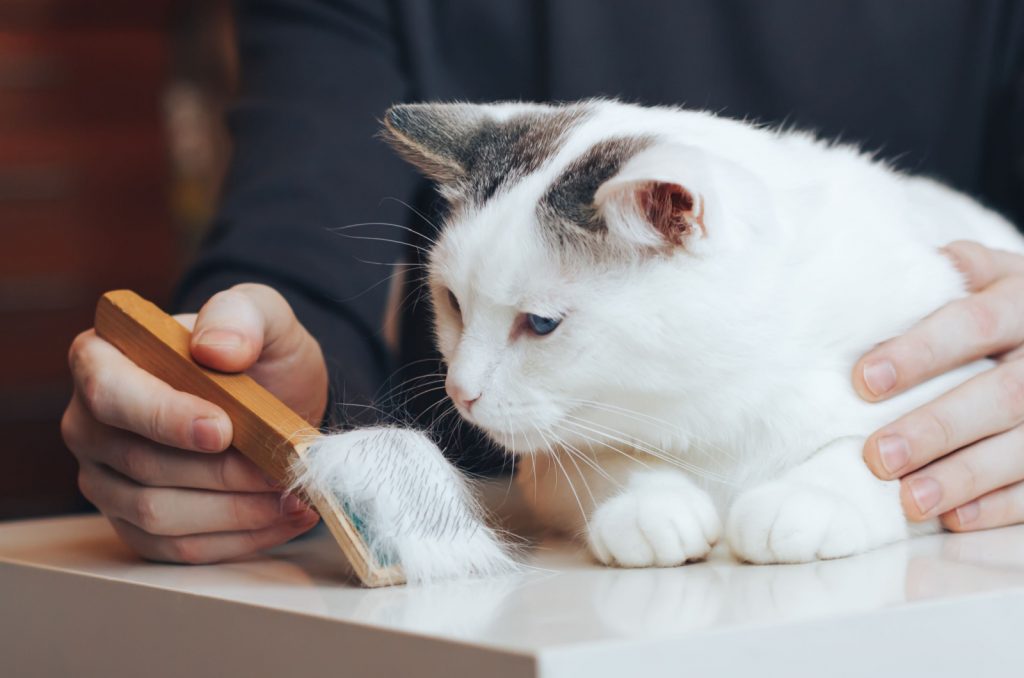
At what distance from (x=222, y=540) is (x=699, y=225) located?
57 centimetres

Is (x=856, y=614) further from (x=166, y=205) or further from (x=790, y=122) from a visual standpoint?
(x=166, y=205)

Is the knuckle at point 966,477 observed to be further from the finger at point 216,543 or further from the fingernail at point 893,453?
the finger at point 216,543

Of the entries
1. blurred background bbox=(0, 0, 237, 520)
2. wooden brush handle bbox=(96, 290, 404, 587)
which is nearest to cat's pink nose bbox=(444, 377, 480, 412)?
wooden brush handle bbox=(96, 290, 404, 587)

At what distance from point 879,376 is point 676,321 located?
0.69 ft

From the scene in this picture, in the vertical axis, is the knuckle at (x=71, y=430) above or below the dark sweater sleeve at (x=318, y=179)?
below

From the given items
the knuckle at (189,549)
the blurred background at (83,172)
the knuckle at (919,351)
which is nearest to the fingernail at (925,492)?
the knuckle at (919,351)

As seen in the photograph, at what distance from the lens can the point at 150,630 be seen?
2.82ft

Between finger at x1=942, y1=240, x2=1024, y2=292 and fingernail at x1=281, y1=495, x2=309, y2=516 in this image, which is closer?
fingernail at x1=281, y1=495, x2=309, y2=516

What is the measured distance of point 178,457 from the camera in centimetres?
101

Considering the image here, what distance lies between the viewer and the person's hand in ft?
3.12

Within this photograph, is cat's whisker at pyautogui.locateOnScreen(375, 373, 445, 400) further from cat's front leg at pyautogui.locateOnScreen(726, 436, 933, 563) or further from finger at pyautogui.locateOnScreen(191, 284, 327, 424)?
cat's front leg at pyautogui.locateOnScreen(726, 436, 933, 563)

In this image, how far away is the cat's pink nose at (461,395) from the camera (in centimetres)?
94

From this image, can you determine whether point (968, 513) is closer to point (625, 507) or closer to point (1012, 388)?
point (1012, 388)

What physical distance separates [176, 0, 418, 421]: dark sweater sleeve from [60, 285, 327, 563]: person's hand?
284 millimetres
